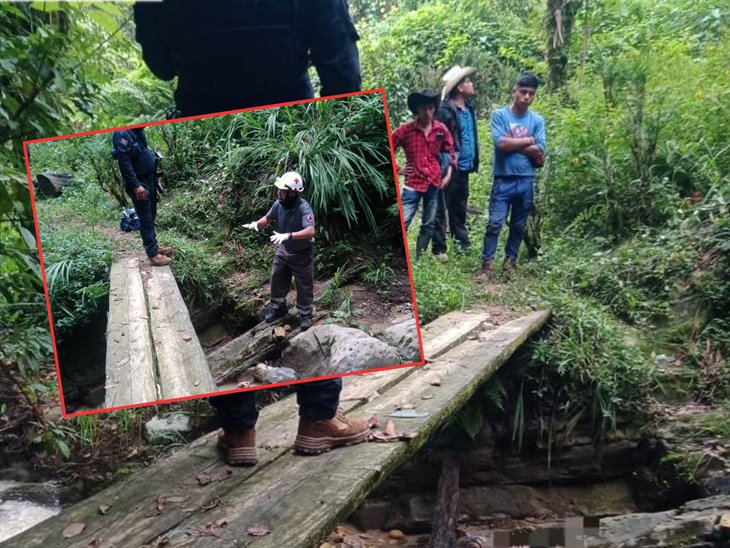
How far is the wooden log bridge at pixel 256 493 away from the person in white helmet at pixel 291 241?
2.29ft

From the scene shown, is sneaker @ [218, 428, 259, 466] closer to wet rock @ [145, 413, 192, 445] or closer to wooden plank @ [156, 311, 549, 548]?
wooden plank @ [156, 311, 549, 548]

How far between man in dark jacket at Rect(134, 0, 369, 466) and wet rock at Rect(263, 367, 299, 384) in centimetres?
66

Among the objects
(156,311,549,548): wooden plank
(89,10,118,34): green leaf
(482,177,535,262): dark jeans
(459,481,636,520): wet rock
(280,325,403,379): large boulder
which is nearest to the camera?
(280,325,403,379): large boulder

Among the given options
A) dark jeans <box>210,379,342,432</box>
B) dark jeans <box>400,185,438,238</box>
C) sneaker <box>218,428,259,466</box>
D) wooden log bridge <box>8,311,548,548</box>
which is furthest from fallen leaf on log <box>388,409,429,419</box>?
dark jeans <box>400,185,438,238</box>

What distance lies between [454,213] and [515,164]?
0.62 metres

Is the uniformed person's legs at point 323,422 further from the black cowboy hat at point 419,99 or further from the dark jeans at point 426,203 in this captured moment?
the black cowboy hat at point 419,99

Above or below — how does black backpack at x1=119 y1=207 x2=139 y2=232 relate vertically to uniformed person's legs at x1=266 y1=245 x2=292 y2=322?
above

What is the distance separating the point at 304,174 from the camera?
1.47 m

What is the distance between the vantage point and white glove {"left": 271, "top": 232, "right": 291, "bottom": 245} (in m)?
1.47

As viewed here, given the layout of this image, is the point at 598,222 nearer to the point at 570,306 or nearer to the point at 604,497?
the point at 570,306

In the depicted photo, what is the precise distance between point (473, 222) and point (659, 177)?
1.58 meters

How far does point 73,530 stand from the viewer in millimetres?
1824

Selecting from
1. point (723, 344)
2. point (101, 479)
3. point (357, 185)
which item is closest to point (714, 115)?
point (723, 344)

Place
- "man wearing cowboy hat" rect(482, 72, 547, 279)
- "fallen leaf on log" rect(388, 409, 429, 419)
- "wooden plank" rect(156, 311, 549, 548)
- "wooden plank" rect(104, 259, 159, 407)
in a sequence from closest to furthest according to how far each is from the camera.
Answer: "wooden plank" rect(104, 259, 159, 407)
"wooden plank" rect(156, 311, 549, 548)
"fallen leaf on log" rect(388, 409, 429, 419)
"man wearing cowboy hat" rect(482, 72, 547, 279)
